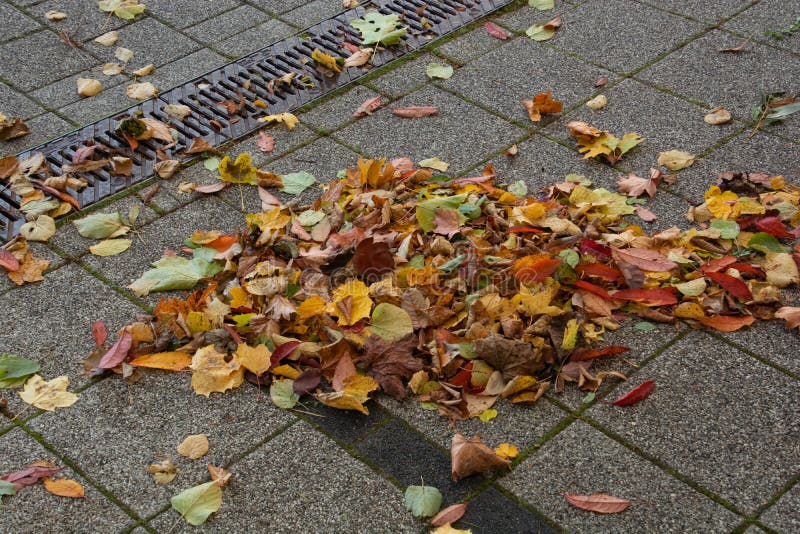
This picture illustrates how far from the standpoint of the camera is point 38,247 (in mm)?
3516

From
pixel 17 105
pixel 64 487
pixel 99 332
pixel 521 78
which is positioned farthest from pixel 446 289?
pixel 17 105

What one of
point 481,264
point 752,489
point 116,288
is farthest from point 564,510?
point 116,288

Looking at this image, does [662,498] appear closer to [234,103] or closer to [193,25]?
[234,103]

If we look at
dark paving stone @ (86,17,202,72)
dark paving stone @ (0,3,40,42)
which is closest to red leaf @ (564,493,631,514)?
dark paving stone @ (86,17,202,72)

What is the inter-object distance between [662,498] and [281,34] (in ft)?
11.3

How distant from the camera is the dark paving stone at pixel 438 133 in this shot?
392 centimetres

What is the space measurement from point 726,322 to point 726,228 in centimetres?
48

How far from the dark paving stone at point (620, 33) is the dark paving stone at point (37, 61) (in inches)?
104

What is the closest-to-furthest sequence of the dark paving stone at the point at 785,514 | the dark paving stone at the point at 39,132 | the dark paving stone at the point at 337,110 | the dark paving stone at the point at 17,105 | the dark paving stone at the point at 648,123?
1. the dark paving stone at the point at 785,514
2. the dark paving stone at the point at 648,123
3. the dark paving stone at the point at 39,132
4. the dark paving stone at the point at 337,110
5. the dark paving stone at the point at 17,105

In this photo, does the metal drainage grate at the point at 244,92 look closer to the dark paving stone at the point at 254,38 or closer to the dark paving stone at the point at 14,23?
the dark paving stone at the point at 254,38

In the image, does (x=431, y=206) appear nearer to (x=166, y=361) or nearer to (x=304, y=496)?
(x=166, y=361)

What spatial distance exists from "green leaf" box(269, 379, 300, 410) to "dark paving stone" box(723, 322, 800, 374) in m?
1.49

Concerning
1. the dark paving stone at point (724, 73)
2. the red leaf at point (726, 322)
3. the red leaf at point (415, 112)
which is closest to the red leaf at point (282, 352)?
the red leaf at point (726, 322)

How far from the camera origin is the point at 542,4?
16.8 ft
